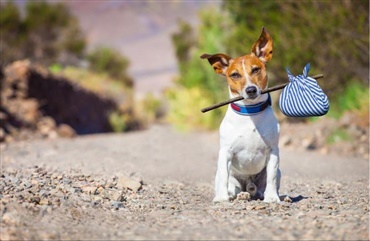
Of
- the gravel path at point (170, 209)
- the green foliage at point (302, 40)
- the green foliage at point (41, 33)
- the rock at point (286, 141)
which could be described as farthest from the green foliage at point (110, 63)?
the gravel path at point (170, 209)

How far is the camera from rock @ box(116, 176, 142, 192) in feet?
21.2

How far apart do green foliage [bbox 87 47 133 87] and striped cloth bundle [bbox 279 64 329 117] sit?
3976cm

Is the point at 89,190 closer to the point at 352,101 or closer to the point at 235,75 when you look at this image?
the point at 235,75

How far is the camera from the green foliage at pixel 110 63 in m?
45.6

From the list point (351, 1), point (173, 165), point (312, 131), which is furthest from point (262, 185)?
point (351, 1)

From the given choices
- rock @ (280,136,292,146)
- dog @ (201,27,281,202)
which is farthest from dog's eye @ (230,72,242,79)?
rock @ (280,136,292,146)

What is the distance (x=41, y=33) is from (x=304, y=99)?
122 ft

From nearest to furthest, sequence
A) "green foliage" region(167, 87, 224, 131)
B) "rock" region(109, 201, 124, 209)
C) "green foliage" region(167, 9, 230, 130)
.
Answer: "rock" region(109, 201, 124, 209)
"green foliage" region(167, 9, 230, 130)
"green foliage" region(167, 87, 224, 131)

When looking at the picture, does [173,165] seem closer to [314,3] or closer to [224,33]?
[314,3]

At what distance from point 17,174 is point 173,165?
4386mm

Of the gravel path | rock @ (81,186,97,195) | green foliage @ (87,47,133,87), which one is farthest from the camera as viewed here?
green foliage @ (87,47,133,87)

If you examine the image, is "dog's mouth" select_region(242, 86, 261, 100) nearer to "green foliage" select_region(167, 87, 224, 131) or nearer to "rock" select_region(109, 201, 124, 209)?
"rock" select_region(109, 201, 124, 209)

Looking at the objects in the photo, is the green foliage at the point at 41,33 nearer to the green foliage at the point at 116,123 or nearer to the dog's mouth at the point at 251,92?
the green foliage at the point at 116,123

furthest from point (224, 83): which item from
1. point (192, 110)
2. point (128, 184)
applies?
point (128, 184)
